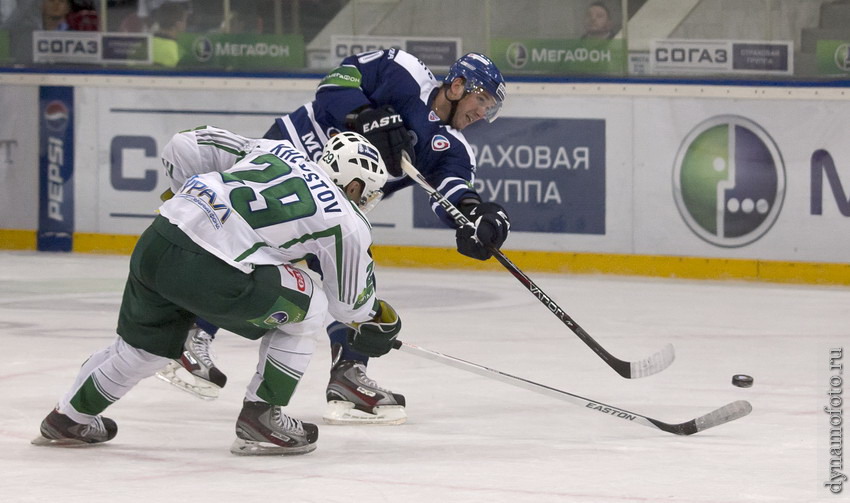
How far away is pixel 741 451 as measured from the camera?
3.95m

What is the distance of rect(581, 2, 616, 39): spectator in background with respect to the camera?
7.82 meters

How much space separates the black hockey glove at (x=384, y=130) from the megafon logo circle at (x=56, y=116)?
4453mm

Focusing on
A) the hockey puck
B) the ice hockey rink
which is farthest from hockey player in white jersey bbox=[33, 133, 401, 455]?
the hockey puck

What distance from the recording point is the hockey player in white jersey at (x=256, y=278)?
363cm

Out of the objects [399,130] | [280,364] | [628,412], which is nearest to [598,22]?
[399,130]

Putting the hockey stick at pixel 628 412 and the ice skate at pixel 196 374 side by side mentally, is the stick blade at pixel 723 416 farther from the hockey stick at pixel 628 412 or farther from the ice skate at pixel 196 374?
the ice skate at pixel 196 374

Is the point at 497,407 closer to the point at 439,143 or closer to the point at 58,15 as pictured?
the point at 439,143

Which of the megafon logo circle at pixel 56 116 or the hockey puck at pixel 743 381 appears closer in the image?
the hockey puck at pixel 743 381

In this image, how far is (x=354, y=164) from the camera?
3.78 meters

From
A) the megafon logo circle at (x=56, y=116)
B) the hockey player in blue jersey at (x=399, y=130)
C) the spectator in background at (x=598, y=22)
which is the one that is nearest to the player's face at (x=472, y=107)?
the hockey player in blue jersey at (x=399, y=130)

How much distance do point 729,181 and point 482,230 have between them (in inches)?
130

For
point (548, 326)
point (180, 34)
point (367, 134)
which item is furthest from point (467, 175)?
point (180, 34)

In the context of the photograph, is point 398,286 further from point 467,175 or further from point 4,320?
point 467,175

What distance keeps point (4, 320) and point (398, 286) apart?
1.99m
